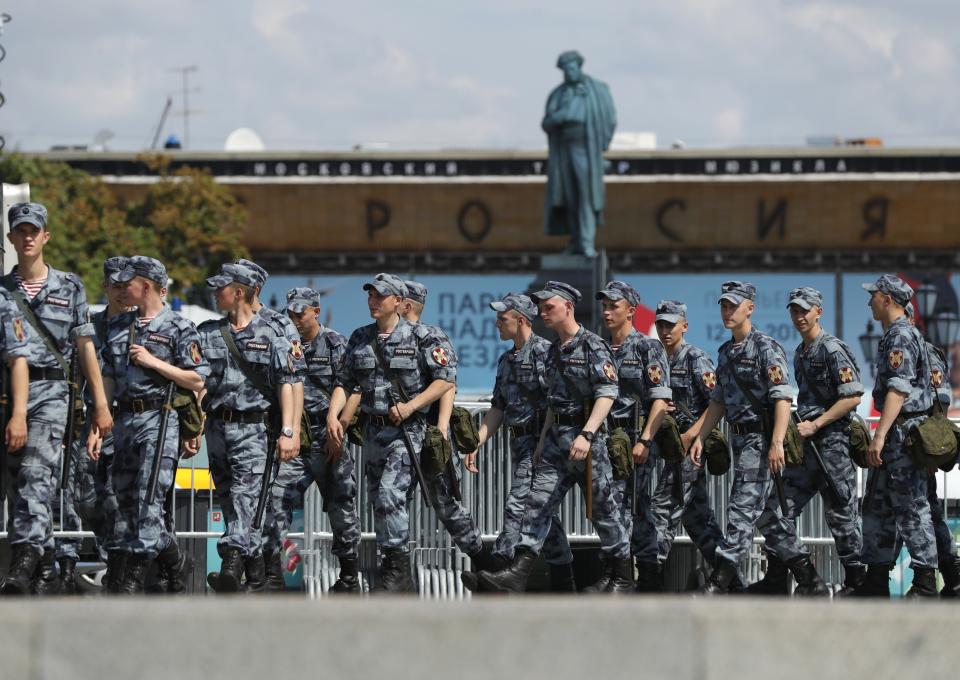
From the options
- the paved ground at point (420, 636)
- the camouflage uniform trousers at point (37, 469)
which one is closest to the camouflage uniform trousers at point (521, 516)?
the camouflage uniform trousers at point (37, 469)

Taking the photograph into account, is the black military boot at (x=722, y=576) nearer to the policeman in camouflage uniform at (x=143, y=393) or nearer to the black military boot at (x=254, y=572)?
the black military boot at (x=254, y=572)

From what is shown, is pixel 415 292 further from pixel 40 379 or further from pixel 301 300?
pixel 40 379

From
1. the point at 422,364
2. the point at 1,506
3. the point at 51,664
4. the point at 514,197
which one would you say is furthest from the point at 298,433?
the point at 514,197

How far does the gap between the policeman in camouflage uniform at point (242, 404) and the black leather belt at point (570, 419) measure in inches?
59.5

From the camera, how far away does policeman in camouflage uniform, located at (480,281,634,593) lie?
10.0m

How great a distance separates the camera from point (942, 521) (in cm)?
1090

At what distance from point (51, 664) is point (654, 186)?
1836 inches

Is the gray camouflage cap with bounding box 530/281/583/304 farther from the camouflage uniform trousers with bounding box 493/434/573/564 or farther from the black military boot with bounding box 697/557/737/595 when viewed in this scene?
the black military boot with bounding box 697/557/737/595

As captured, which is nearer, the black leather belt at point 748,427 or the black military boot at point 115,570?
the black military boot at point 115,570

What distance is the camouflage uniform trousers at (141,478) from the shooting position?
915cm

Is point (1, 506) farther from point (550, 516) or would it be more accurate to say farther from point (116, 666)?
point (116, 666)

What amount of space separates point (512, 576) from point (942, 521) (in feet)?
Result: 9.12

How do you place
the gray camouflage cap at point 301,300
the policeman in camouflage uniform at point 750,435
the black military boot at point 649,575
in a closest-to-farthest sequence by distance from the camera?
the policeman in camouflage uniform at point 750,435 < the black military boot at point 649,575 < the gray camouflage cap at point 301,300

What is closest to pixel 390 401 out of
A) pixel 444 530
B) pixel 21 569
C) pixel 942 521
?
pixel 444 530
